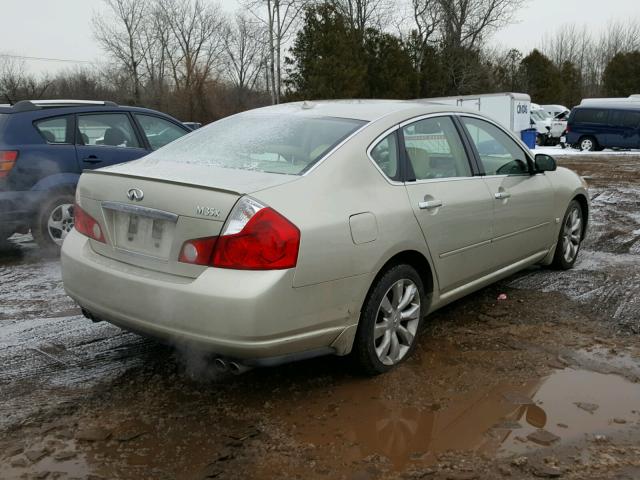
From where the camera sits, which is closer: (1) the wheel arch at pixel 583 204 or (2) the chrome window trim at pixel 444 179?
(2) the chrome window trim at pixel 444 179

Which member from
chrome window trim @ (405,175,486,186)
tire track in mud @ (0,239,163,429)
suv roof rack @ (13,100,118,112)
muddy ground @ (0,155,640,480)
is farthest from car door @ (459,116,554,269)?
suv roof rack @ (13,100,118,112)

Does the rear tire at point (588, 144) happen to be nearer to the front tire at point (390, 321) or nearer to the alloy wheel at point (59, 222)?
the alloy wheel at point (59, 222)

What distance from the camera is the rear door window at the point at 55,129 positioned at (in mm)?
6176

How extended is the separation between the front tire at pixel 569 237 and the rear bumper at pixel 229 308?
3044 mm

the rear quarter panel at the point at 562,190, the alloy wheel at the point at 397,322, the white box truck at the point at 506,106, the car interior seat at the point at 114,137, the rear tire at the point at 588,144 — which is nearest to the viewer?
the alloy wheel at the point at 397,322

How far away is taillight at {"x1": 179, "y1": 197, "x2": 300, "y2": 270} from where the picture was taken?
2721 millimetres

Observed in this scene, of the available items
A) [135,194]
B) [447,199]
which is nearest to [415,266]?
[447,199]

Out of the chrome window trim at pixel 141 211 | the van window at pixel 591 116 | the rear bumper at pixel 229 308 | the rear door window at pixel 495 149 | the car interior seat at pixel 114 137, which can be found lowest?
the rear bumper at pixel 229 308

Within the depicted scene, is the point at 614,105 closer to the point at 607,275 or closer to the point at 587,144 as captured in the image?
the point at 587,144

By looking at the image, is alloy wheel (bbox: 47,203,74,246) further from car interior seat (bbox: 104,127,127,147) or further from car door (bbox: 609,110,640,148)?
car door (bbox: 609,110,640,148)

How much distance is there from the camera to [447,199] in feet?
12.2

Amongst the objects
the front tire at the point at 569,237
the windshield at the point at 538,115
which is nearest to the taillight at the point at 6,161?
the front tire at the point at 569,237

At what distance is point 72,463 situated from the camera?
2623mm

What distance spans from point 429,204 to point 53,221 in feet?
14.2
